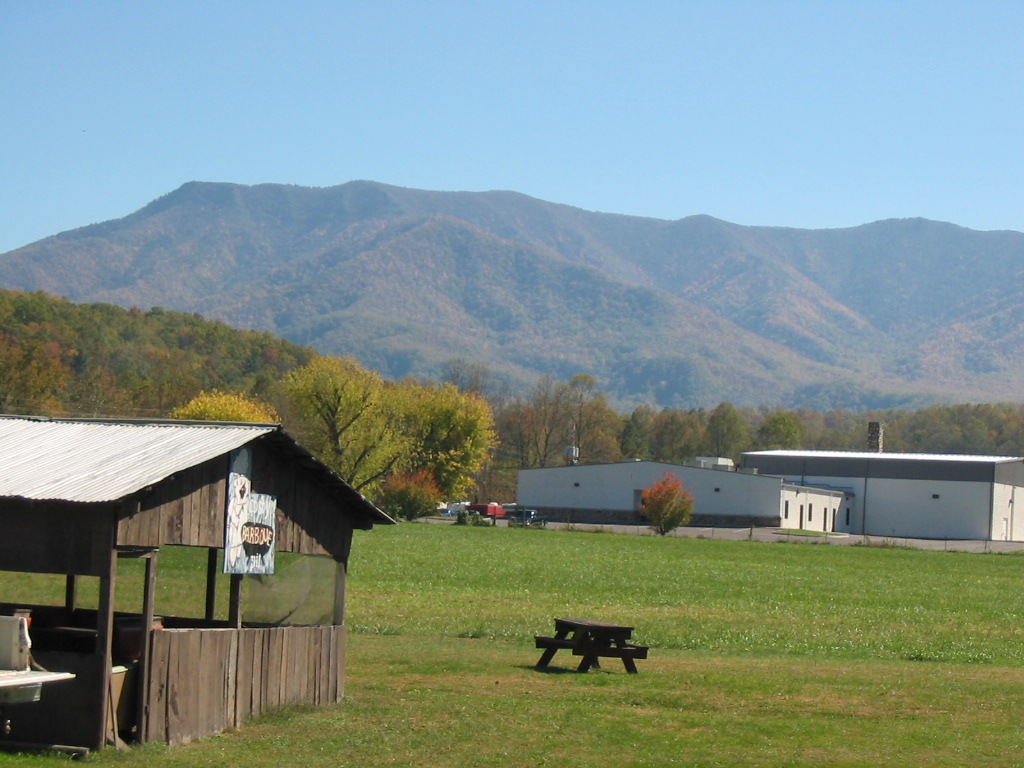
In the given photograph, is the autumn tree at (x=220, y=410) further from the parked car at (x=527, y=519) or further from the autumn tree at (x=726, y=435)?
the autumn tree at (x=726, y=435)

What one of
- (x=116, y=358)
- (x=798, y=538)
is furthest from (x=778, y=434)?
(x=798, y=538)

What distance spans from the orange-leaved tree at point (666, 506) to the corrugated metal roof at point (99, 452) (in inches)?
2609

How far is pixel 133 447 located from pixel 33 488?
1.76m

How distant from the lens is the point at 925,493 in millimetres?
98812

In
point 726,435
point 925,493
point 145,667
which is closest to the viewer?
point 145,667

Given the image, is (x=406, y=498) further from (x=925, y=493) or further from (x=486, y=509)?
(x=925, y=493)

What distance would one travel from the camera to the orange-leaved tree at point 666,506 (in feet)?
265

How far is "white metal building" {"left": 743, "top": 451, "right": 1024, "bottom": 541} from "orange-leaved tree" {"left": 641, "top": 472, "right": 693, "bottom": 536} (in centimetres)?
2562

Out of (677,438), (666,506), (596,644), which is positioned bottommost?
(666,506)

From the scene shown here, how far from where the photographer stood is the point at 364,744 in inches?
568

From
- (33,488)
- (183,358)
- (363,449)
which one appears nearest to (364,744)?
(33,488)

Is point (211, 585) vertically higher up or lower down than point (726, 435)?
lower down

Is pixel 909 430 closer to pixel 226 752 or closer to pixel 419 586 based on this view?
pixel 419 586

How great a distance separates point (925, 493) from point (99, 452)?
302ft
